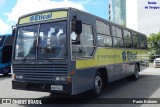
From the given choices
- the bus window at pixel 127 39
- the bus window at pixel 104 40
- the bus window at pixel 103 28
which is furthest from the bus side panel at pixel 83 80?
the bus window at pixel 127 39

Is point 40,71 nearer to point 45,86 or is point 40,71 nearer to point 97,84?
point 45,86

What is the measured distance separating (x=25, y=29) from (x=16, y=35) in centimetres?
43

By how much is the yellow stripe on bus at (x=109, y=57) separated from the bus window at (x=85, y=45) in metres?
0.23

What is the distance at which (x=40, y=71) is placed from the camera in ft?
27.6

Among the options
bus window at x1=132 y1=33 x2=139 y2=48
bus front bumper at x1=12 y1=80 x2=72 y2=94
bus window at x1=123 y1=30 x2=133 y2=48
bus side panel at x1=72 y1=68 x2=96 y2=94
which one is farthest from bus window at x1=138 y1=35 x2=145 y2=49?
bus front bumper at x1=12 y1=80 x2=72 y2=94

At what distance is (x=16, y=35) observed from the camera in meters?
9.20

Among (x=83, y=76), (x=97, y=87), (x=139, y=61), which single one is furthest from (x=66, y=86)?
(x=139, y=61)

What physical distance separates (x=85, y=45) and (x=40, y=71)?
178 cm

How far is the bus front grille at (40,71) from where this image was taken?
8109 mm

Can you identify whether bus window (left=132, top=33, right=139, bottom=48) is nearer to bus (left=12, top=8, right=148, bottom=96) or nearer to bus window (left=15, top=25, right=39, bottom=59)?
bus (left=12, top=8, right=148, bottom=96)

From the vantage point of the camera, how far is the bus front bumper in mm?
7949

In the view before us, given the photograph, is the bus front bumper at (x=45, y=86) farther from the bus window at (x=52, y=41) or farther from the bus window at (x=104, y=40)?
the bus window at (x=104, y=40)

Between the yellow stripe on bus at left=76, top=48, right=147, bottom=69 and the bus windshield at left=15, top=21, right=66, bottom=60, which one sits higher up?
the bus windshield at left=15, top=21, right=66, bottom=60

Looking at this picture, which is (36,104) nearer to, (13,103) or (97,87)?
(13,103)
